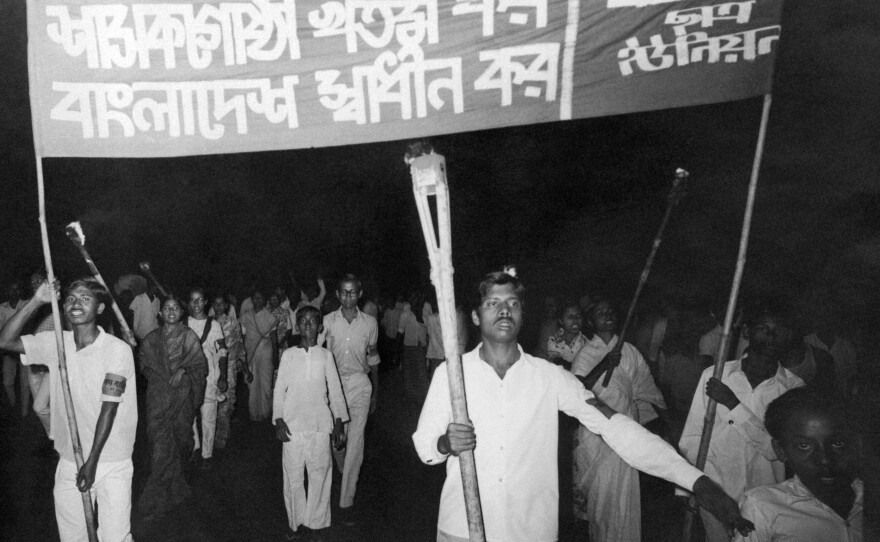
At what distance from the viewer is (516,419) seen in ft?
10.5

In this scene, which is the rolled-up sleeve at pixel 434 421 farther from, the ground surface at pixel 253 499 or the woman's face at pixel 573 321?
the woman's face at pixel 573 321

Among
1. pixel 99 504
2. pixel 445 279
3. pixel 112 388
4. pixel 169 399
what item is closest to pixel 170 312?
pixel 169 399

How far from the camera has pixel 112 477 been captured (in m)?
4.06

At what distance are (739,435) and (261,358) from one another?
7.17 meters

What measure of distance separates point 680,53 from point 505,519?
2481mm

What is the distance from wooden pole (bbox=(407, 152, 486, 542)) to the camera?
268 cm

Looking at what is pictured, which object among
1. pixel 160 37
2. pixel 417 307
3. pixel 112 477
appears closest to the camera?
pixel 160 37

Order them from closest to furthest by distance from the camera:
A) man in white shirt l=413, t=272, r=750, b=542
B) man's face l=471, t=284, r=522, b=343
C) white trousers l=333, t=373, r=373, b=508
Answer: man in white shirt l=413, t=272, r=750, b=542 < man's face l=471, t=284, r=522, b=343 < white trousers l=333, t=373, r=373, b=508

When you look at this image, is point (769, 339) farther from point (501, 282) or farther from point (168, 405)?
point (168, 405)

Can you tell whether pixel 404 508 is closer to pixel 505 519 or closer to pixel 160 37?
pixel 505 519

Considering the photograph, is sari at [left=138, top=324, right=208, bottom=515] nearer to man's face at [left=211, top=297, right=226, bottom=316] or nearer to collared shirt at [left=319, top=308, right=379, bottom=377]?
collared shirt at [left=319, top=308, right=379, bottom=377]

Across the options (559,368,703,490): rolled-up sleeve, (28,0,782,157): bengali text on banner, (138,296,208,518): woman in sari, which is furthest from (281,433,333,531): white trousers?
(28,0,782,157): bengali text on banner

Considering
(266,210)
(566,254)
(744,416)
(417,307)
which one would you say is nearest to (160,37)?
(744,416)

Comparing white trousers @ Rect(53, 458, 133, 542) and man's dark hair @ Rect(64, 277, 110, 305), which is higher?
man's dark hair @ Rect(64, 277, 110, 305)
